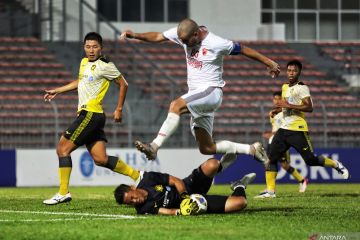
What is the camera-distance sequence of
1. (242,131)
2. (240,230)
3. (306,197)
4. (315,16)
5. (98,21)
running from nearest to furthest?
(240,230) < (306,197) < (242,131) < (98,21) < (315,16)

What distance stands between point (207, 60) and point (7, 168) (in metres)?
13.2

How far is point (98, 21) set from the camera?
32031 mm

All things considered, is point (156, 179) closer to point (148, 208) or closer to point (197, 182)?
point (148, 208)

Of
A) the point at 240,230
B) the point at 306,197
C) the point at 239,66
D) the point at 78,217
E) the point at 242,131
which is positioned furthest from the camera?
the point at 239,66

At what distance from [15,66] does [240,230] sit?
74.8 feet

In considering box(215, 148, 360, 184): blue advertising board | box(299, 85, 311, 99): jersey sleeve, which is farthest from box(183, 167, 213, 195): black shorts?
box(215, 148, 360, 184): blue advertising board

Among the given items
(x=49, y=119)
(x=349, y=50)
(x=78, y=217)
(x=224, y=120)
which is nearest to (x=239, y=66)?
(x=349, y=50)

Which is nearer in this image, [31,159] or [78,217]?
[78,217]

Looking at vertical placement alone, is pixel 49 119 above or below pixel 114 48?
below

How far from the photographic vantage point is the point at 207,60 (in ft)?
A: 42.1

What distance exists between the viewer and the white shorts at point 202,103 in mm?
12680

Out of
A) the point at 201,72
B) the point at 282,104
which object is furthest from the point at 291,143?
the point at 201,72

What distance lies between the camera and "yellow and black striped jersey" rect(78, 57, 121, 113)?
14414mm

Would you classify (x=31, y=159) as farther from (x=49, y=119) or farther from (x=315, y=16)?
(x=315, y=16)
